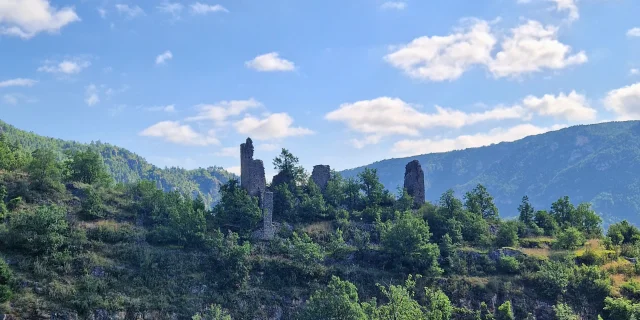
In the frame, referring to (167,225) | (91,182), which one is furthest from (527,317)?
(91,182)

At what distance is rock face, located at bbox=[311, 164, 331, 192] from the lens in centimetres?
6888

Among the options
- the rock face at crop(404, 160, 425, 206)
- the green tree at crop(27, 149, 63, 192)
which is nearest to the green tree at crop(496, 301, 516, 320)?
the rock face at crop(404, 160, 425, 206)

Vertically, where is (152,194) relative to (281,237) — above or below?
above

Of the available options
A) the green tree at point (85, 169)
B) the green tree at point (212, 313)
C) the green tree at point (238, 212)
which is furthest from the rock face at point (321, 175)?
the green tree at point (212, 313)

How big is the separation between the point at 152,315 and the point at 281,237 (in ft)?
59.7

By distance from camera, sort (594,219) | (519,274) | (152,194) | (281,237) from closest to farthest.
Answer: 1. (519,274)
2. (281,237)
3. (152,194)
4. (594,219)

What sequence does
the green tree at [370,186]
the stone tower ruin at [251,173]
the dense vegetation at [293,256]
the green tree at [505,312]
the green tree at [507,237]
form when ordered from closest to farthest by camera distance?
1. the dense vegetation at [293,256]
2. the green tree at [505,312]
3. the green tree at [507,237]
4. the stone tower ruin at [251,173]
5. the green tree at [370,186]

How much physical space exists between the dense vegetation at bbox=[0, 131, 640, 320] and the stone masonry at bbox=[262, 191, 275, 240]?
34.9 inches

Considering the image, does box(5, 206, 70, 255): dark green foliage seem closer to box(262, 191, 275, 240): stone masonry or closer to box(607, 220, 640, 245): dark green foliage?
box(262, 191, 275, 240): stone masonry

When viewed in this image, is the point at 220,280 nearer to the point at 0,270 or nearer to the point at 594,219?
the point at 0,270

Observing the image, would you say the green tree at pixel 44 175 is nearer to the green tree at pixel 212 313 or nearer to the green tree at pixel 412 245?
the green tree at pixel 212 313

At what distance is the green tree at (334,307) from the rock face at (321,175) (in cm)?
3010

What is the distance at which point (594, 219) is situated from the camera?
64688 millimetres

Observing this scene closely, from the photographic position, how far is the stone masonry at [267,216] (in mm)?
55003
